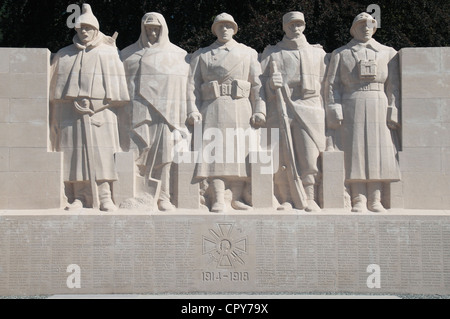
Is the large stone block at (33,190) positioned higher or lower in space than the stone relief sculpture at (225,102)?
lower

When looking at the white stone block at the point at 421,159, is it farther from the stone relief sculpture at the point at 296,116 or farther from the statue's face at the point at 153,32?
the statue's face at the point at 153,32

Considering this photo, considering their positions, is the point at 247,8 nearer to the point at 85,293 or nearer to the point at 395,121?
the point at 395,121

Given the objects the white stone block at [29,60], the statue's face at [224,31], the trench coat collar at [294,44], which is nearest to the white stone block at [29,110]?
the white stone block at [29,60]

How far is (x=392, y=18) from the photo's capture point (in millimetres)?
16844

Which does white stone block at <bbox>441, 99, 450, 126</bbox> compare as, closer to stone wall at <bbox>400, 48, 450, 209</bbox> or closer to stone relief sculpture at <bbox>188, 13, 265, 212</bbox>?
stone wall at <bbox>400, 48, 450, 209</bbox>

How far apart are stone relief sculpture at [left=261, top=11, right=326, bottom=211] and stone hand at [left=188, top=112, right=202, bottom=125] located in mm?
1113

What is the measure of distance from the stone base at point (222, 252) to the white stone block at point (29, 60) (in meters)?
2.31

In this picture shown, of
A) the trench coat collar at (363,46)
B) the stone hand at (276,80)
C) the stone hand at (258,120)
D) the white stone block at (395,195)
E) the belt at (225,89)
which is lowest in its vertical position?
the white stone block at (395,195)

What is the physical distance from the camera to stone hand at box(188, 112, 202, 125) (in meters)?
11.5

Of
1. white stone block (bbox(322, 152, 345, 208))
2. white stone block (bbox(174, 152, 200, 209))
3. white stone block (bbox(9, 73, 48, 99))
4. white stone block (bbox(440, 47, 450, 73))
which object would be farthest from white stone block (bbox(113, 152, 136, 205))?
white stone block (bbox(440, 47, 450, 73))

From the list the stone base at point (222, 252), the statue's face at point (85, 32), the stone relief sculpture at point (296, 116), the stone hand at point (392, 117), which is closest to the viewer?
the stone base at point (222, 252)

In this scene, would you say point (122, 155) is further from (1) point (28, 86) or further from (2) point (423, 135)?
(2) point (423, 135)

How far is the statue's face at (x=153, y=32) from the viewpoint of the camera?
11750 mm

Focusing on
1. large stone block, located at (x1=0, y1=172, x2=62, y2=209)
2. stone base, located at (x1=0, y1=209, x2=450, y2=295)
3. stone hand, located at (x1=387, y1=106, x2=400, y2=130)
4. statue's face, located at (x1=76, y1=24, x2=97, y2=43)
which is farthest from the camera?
statue's face, located at (x1=76, y1=24, x2=97, y2=43)
